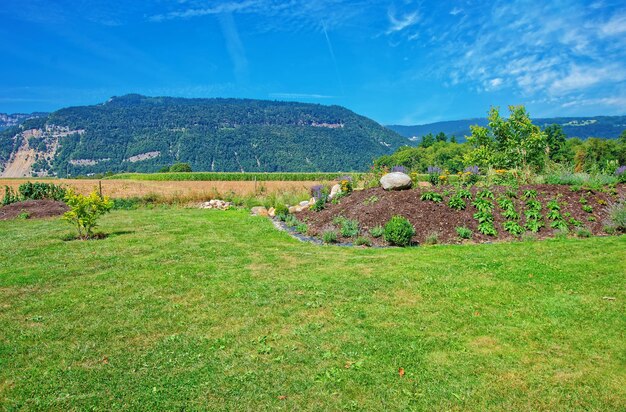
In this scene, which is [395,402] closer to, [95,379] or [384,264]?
[95,379]

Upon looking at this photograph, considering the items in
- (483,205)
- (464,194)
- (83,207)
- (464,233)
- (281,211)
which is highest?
(83,207)

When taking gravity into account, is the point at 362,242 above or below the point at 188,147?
below

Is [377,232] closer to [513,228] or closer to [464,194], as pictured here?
[464,194]

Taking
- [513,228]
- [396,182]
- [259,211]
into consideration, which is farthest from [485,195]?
[259,211]

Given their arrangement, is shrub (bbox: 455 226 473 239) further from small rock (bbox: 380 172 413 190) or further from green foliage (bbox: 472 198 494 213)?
small rock (bbox: 380 172 413 190)

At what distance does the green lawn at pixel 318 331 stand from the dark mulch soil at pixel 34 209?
29.7ft

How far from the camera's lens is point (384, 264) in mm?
8188

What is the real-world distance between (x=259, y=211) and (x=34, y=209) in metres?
9.67

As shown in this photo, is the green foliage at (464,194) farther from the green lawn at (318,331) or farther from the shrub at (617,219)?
the shrub at (617,219)

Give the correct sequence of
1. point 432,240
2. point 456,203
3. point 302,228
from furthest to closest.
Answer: point 302,228 → point 456,203 → point 432,240

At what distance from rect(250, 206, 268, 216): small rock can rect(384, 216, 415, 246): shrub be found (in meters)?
7.64

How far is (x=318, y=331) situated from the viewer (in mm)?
5000

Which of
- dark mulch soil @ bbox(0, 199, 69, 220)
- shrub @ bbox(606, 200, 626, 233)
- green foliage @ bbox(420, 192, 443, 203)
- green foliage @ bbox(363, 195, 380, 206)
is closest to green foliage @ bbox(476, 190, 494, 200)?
green foliage @ bbox(420, 192, 443, 203)

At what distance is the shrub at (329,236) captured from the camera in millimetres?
10852
